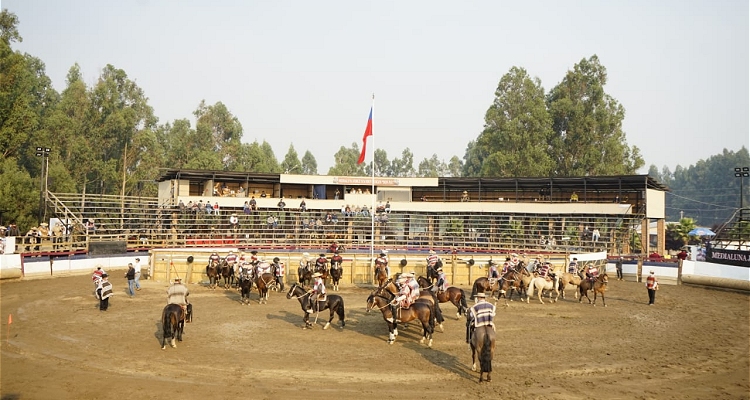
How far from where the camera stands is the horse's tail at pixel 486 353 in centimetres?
1347

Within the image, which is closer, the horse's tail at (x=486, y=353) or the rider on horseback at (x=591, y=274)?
the horse's tail at (x=486, y=353)

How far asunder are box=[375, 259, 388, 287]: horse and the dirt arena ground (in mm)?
4424

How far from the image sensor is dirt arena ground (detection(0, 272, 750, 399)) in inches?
520

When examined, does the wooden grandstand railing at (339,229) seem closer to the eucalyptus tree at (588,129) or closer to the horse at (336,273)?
the horse at (336,273)

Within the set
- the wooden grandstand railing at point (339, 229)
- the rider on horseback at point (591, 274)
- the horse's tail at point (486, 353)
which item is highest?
the wooden grandstand railing at point (339, 229)

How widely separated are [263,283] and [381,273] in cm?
673

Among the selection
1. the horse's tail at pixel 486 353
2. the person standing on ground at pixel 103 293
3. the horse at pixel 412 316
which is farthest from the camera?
the person standing on ground at pixel 103 293

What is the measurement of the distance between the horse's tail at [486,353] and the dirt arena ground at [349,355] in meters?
0.51

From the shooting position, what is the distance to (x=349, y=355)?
53.4 ft

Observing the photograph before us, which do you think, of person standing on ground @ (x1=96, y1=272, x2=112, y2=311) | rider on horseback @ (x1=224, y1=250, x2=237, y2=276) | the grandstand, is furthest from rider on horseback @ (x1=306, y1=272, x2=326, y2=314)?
the grandstand

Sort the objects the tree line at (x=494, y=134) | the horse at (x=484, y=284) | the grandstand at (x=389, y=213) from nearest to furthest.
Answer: the horse at (x=484, y=284), the grandstand at (x=389, y=213), the tree line at (x=494, y=134)

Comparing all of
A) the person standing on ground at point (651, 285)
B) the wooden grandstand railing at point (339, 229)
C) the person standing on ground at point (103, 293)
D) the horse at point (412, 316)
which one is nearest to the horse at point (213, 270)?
the person standing on ground at point (103, 293)

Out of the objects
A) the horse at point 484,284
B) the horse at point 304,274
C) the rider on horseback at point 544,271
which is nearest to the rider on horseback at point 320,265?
the horse at point 304,274

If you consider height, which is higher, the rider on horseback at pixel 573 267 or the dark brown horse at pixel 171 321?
the rider on horseback at pixel 573 267
